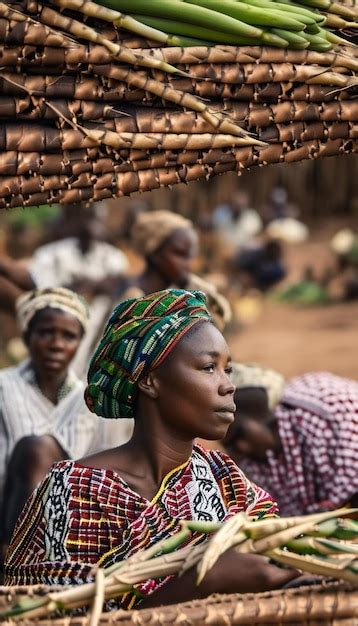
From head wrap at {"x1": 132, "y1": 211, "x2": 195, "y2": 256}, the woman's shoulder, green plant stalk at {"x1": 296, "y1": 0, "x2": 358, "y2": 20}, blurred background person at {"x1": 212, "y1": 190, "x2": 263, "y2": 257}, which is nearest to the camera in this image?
green plant stalk at {"x1": 296, "y1": 0, "x2": 358, "y2": 20}

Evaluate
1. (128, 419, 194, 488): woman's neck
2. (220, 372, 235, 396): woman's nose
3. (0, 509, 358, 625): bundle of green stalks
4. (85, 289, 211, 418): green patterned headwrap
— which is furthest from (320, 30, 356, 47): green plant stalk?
(0, 509, 358, 625): bundle of green stalks

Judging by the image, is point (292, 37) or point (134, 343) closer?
point (292, 37)

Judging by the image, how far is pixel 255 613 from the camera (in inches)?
92.7

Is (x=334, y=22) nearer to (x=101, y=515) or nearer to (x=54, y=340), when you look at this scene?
(x=101, y=515)

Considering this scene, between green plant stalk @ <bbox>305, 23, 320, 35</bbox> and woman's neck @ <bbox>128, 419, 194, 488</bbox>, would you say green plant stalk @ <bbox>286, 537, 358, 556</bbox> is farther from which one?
green plant stalk @ <bbox>305, 23, 320, 35</bbox>

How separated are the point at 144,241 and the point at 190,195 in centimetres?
1184

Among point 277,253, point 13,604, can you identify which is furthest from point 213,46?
point 277,253

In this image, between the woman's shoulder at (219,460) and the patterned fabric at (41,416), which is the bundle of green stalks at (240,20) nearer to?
the woman's shoulder at (219,460)

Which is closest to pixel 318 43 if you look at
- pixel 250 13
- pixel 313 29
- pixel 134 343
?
pixel 313 29

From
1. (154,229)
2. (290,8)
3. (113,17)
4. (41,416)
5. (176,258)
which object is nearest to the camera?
(113,17)

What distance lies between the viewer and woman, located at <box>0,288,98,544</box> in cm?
535

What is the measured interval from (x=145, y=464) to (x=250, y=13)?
1.06m

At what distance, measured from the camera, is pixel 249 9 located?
9.48 feet

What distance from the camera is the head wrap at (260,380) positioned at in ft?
16.7
